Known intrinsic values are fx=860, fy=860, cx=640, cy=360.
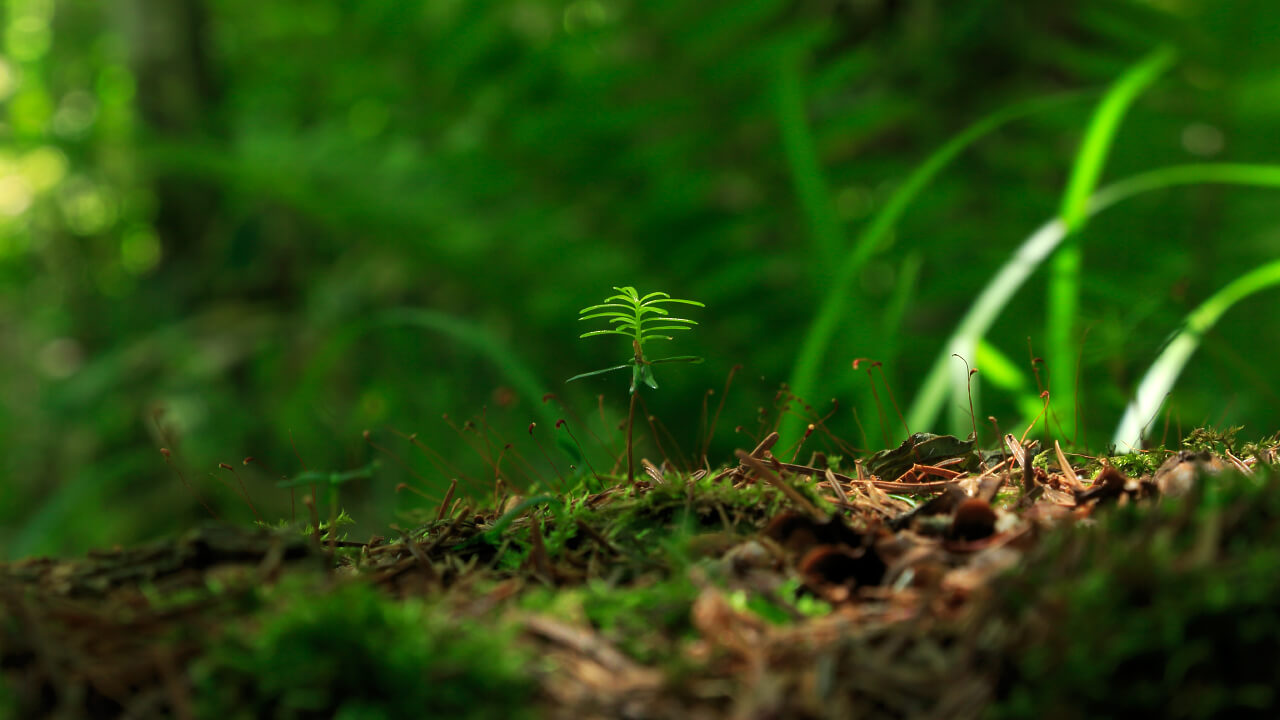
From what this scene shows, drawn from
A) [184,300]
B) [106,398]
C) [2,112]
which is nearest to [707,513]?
[106,398]

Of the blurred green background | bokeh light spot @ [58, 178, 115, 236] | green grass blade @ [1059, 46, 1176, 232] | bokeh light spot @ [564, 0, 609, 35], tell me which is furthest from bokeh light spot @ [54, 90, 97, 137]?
green grass blade @ [1059, 46, 1176, 232]

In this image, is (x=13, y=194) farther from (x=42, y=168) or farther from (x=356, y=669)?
(x=356, y=669)

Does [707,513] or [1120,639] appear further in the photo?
[707,513]

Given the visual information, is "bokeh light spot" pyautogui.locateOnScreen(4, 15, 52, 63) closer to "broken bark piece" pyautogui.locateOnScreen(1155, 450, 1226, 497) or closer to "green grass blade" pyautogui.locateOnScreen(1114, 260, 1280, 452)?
"green grass blade" pyautogui.locateOnScreen(1114, 260, 1280, 452)

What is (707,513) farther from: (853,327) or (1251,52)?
(1251,52)

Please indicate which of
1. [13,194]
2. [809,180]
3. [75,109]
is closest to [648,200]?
[809,180]

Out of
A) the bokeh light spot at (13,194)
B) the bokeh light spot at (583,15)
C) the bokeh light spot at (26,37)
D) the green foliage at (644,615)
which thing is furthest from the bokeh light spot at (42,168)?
the green foliage at (644,615)
